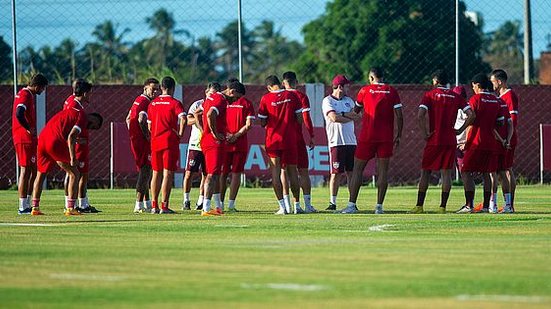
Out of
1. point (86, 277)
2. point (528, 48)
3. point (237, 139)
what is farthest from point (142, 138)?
point (528, 48)

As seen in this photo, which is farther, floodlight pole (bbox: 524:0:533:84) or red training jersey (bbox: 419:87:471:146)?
floodlight pole (bbox: 524:0:533:84)

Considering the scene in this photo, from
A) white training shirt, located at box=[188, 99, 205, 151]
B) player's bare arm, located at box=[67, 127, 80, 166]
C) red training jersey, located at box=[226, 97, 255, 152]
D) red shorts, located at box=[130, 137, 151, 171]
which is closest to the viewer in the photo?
player's bare arm, located at box=[67, 127, 80, 166]

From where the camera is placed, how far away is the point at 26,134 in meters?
21.2

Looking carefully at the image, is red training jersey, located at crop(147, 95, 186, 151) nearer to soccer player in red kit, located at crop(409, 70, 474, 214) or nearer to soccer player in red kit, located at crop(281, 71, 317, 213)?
soccer player in red kit, located at crop(281, 71, 317, 213)

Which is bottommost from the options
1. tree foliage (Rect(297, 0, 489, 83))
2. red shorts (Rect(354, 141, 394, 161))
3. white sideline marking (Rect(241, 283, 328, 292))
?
white sideline marking (Rect(241, 283, 328, 292))

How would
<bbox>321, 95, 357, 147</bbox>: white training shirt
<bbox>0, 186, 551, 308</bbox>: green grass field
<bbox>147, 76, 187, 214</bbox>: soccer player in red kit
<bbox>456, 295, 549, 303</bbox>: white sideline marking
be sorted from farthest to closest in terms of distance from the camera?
<bbox>321, 95, 357, 147</bbox>: white training shirt
<bbox>147, 76, 187, 214</bbox>: soccer player in red kit
<bbox>0, 186, 551, 308</bbox>: green grass field
<bbox>456, 295, 549, 303</bbox>: white sideline marking

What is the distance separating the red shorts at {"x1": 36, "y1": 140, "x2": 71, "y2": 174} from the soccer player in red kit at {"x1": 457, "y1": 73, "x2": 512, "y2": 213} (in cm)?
596

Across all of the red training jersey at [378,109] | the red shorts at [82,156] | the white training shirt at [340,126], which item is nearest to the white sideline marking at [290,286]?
the red training jersey at [378,109]

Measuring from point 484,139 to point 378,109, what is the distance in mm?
1806

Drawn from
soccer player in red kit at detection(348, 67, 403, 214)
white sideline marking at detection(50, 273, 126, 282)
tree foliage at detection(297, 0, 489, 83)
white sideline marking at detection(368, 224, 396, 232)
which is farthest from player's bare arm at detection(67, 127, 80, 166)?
tree foliage at detection(297, 0, 489, 83)

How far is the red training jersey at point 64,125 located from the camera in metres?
20.4

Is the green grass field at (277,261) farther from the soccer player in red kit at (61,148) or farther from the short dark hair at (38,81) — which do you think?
the short dark hair at (38,81)

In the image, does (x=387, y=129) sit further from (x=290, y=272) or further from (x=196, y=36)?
(x=196, y=36)

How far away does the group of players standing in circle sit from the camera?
20.7 metres
